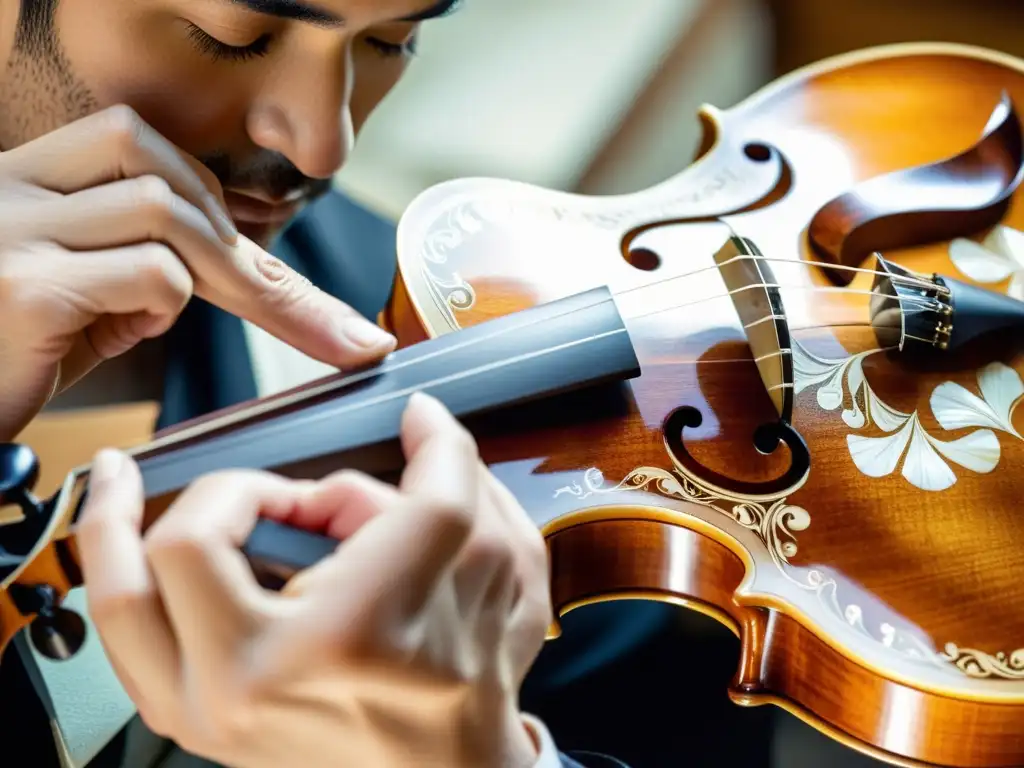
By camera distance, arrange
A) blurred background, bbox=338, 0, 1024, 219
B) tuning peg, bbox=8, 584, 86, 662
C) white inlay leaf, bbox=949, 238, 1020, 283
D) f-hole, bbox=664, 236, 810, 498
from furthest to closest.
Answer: blurred background, bbox=338, 0, 1024, 219 → white inlay leaf, bbox=949, 238, 1020, 283 → f-hole, bbox=664, 236, 810, 498 → tuning peg, bbox=8, 584, 86, 662

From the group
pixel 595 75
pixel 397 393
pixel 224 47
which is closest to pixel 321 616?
pixel 397 393

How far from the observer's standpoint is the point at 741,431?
21.9 inches

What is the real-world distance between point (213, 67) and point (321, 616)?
0.43 metres

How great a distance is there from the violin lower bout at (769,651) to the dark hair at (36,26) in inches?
19.1

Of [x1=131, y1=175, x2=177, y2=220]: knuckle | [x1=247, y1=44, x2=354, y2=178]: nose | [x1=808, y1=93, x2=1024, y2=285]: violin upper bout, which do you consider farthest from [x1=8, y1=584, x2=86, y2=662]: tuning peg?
[x1=808, y1=93, x2=1024, y2=285]: violin upper bout

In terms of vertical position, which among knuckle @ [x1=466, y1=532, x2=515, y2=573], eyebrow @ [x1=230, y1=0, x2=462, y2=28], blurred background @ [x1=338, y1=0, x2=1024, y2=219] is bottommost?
blurred background @ [x1=338, y1=0, x2=1024, y2=219]

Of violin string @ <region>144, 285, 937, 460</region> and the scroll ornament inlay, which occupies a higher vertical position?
violin string @ <region>144, 285, 937, 460</region>

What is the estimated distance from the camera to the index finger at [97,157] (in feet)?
1.66

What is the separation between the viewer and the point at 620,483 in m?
0.52

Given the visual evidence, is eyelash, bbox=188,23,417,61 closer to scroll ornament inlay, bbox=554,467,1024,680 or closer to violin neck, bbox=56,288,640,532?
violin neck, bbox=56,288,640,532

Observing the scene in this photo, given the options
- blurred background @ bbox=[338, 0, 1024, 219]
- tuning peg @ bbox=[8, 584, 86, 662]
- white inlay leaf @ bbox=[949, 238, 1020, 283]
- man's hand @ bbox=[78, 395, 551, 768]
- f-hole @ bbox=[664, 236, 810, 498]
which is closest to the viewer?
man's hand @ bbox=[78, 395, 551, 768]

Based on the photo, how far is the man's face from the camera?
564mm

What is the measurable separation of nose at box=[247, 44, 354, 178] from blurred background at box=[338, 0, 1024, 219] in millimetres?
756

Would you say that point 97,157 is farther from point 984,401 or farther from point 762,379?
point 984,401
